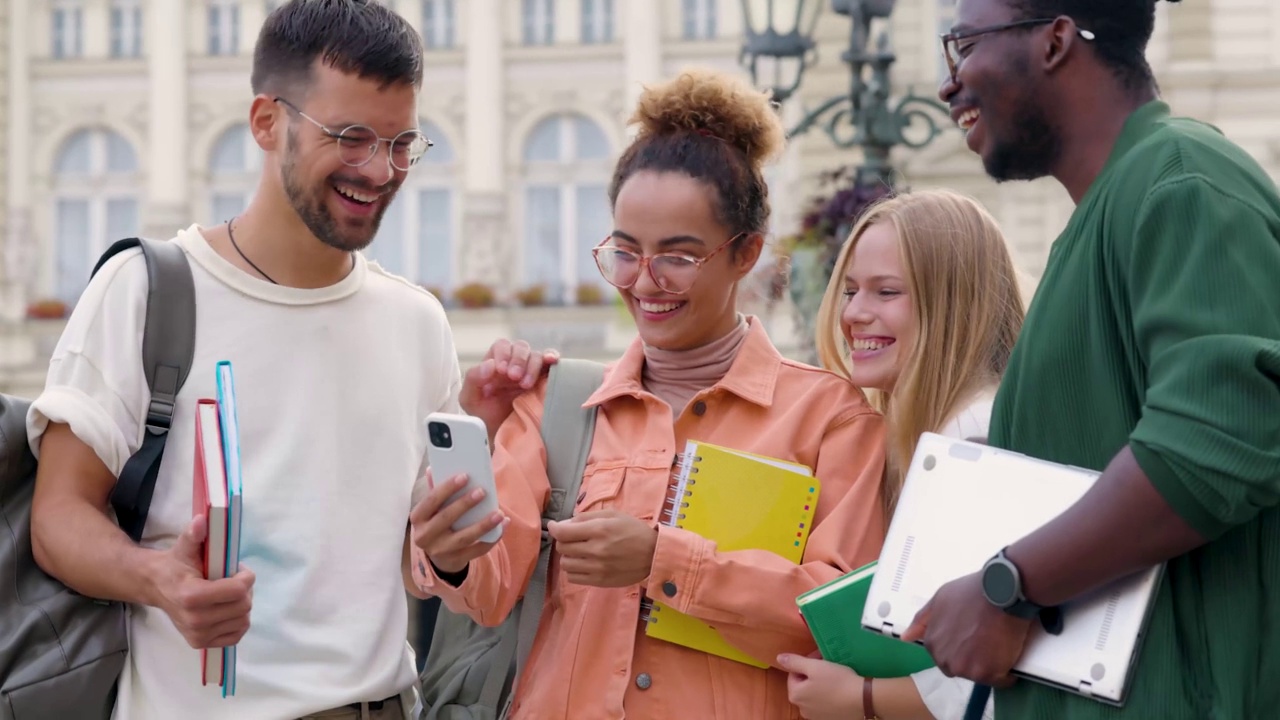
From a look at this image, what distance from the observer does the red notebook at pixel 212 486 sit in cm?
238

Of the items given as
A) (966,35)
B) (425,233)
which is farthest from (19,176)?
(966,35)

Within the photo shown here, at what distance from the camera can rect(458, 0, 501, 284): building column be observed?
22359 millimetres

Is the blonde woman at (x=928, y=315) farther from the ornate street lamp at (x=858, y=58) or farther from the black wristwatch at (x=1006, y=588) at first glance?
the ornate street lamp at (x=858, y=58)

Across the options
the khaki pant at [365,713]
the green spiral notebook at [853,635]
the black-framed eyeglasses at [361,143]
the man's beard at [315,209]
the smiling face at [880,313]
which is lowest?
the khaki pant at [365,713]

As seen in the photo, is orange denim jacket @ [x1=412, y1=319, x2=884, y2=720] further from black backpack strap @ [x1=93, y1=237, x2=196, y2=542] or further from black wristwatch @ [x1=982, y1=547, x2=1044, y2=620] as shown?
black wristwatch @ [x1=982, y1=547, x2=1044, y2=620]

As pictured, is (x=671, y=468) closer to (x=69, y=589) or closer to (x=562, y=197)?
(x=69, y=589)

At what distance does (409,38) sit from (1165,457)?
179 cm

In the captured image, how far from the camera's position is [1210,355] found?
189cm

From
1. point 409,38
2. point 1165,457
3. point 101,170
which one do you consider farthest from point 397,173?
point 101,170

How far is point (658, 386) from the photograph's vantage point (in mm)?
3125

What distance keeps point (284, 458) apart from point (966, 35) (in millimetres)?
1457

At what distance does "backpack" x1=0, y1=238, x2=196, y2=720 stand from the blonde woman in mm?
1317

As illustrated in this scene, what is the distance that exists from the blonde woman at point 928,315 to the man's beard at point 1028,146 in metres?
0.69

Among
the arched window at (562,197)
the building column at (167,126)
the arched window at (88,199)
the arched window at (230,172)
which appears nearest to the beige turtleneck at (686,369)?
the arched window at (562,197)
